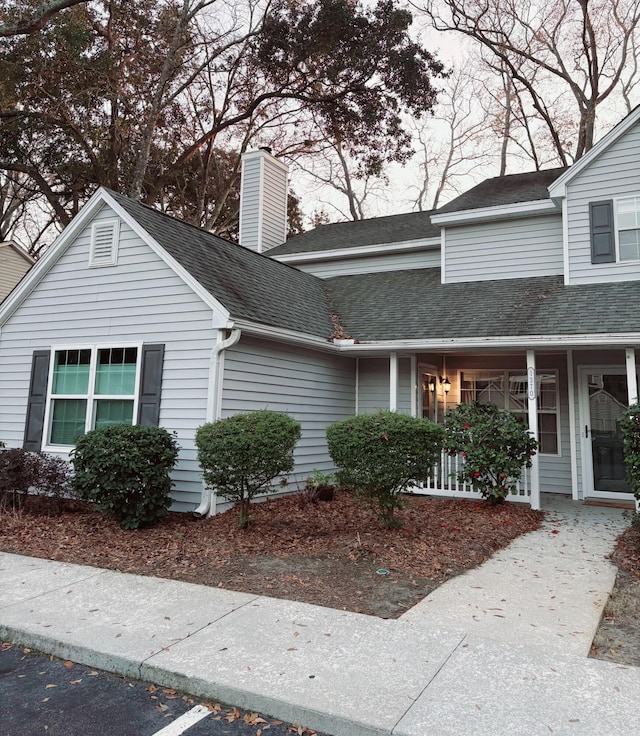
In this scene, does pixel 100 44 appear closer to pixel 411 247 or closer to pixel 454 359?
pixel 411 247

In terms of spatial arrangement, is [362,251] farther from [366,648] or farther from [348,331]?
[366,648]

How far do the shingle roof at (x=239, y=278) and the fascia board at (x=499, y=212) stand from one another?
313 centimetres

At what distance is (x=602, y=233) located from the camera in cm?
952

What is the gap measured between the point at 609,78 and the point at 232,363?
62.5 feet

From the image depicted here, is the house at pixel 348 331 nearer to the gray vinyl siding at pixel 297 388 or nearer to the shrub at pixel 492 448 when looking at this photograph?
the gray vinyl siding at pixel 297 388

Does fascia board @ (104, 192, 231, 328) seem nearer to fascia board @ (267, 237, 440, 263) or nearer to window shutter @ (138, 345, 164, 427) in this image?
window shutter @ (138, 345, 164, 427)

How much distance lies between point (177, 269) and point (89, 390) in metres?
2.45

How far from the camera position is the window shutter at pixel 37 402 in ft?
28.9

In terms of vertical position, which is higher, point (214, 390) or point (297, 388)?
point (297, 388)

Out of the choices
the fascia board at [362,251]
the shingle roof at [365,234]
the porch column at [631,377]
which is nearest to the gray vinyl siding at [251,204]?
the shingle roof at [365,234]

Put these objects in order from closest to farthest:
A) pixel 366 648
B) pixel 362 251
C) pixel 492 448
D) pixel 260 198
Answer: pixel 366 648
pixel 492 448
pixel 362 251
pixel 260 198

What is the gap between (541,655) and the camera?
3.32 meters

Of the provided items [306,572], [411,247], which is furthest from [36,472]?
[411,247]

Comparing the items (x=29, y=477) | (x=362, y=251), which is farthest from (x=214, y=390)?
(x=362, y=251)
